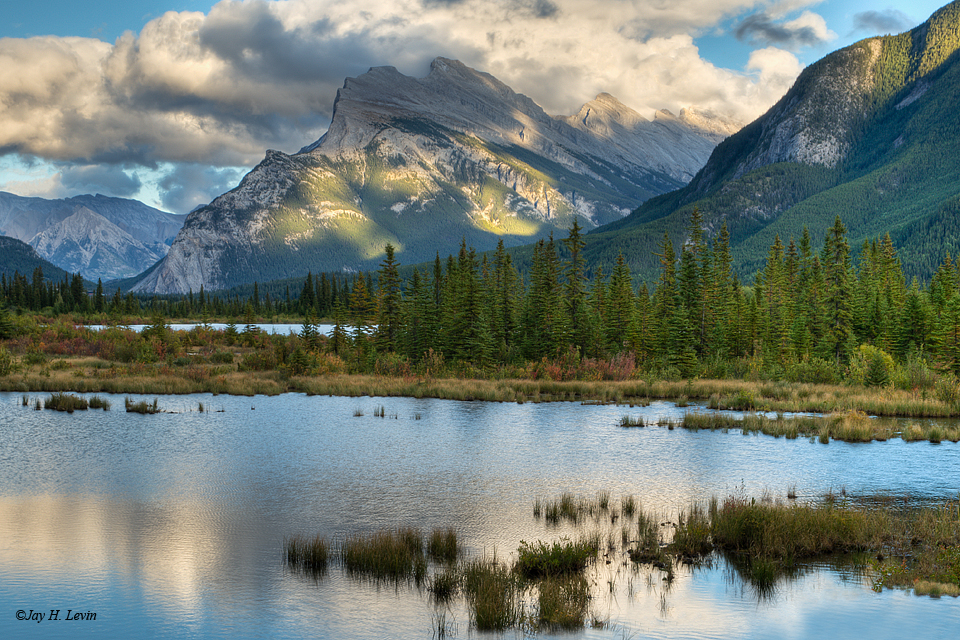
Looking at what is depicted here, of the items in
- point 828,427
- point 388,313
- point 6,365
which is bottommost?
point 828,427

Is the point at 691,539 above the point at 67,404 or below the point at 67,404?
below

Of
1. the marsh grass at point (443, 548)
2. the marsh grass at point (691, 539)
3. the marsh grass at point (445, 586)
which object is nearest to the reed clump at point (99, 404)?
the marsh grass at point (443, 548)

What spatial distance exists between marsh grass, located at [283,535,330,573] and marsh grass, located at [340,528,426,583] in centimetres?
55

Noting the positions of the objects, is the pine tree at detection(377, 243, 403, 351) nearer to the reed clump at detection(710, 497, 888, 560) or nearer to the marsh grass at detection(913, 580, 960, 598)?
the reed clump at detection(710, 497, 888, 560)

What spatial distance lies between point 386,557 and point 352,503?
5782 mm

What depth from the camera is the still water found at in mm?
13414

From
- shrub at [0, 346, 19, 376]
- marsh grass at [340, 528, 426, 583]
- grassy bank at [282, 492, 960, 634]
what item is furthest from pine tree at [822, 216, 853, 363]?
shrub at [0, 346, 19, 376]

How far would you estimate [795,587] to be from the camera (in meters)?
14.8

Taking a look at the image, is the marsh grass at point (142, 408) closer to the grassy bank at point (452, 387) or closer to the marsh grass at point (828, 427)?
the grassy bank at point (452, 387)

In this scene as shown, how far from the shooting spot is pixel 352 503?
69.8ft

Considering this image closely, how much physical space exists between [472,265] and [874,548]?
1963 inches

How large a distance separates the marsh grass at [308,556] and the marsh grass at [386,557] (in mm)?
546

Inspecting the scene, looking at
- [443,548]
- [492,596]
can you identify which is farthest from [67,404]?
[492,596]

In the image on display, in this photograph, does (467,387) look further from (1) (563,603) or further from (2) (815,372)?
(1) (563,603)
